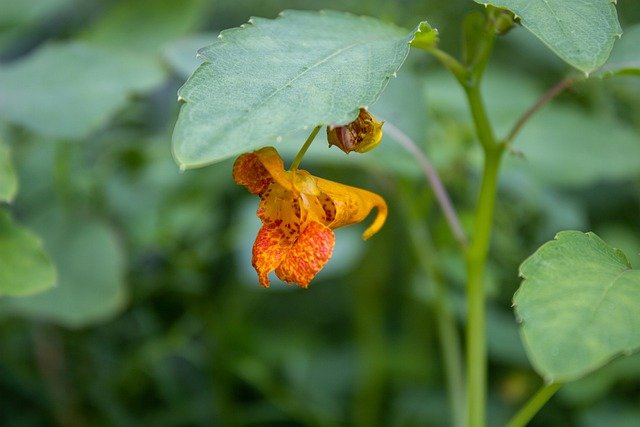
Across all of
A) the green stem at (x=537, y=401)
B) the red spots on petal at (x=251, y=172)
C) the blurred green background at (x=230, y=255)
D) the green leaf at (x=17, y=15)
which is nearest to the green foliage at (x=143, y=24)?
the blurred green background at (x=230, y=255)

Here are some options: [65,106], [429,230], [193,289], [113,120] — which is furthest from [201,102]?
[429,230]

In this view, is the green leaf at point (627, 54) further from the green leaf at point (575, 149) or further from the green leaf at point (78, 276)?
the green leaf at point (78, 276)

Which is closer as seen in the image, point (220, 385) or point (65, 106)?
point (65, 106)

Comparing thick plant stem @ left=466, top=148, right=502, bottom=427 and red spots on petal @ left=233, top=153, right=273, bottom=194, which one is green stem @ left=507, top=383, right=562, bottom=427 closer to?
thick plant stem @ left=466, top=148, right=502, bottom=427

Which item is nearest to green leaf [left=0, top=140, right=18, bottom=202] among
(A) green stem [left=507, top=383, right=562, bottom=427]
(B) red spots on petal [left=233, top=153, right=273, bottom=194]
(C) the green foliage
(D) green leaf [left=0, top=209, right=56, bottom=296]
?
(D) green leaf [left=0, top=209, right=56, bottom=296]

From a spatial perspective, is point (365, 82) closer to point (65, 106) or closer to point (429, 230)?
point (65, 106)

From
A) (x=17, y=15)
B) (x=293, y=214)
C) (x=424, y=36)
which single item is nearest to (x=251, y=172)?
(x=293, y=214)
